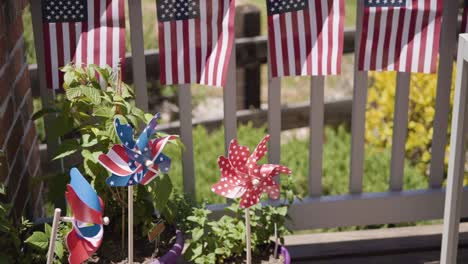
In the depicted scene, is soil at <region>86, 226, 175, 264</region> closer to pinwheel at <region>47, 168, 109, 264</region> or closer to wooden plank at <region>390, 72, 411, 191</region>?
pinwheel at <region>47, 168, 109, 264</region>

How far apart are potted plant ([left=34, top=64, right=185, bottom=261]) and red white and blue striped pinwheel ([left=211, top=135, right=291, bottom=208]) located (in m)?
0.22

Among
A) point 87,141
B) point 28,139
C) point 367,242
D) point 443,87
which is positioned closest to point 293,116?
point 367,242

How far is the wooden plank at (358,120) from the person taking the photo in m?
3.18

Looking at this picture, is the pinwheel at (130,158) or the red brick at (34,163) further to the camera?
the red brick at (34,163)

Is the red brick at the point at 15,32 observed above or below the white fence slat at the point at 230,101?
above

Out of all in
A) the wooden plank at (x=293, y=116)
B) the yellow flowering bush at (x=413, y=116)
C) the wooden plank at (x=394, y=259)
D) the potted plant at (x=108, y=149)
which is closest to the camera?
the potted plant at (x=108, y=149)

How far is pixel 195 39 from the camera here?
9.94 feet

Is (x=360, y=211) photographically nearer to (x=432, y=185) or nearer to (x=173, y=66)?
(x=432, y=185)

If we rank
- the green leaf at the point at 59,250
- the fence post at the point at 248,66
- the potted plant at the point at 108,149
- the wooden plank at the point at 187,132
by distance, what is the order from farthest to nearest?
the fence post at the point at 248,66
the wooden plank at the point at 187,132
the potted plant at the point at 108,149
the green leaf at the point at 59,250

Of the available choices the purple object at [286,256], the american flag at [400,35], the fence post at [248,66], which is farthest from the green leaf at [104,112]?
the fence post at [248,66]

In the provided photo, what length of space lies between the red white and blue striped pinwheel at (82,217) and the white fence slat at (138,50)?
2.93ft

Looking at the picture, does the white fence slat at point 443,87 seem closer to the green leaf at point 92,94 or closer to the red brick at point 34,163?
the green leaf at point 92,94

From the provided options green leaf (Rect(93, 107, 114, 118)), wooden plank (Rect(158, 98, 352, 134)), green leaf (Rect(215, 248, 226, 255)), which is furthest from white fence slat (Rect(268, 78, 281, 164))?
wooden plank (Rect(158, 98, 352, 134))

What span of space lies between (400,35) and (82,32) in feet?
4.13
